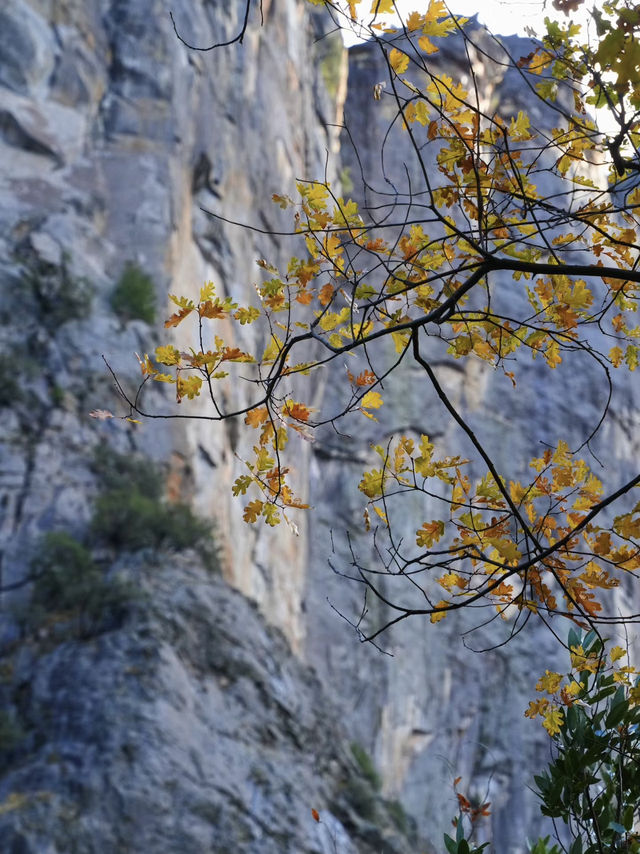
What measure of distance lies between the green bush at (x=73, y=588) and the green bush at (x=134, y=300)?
338 cm

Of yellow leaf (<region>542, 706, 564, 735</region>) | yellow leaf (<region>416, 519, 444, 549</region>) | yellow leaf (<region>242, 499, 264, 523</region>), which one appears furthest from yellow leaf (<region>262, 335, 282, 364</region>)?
yellow leaf (<region>542, 706, 564, 735</region>)

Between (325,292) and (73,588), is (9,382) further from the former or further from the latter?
(325,292)

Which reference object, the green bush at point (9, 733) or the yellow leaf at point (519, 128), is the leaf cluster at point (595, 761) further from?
the green bush at point (9, 733)

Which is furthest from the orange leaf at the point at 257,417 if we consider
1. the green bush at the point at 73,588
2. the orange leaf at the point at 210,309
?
the green bush at the point at 73,588

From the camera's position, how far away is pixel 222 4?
1573cm

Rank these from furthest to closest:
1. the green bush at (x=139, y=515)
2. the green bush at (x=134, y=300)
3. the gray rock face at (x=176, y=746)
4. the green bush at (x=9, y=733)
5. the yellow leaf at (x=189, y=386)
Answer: the green bush at (x=134, y=300), the green bush at (x=139, y=515), the green bush at (x=9, y=733), the gray rock face at (x=176, y=746), the yellow leaf at (x=189, y=386)

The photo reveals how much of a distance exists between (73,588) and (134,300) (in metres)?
4.28

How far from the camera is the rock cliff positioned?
7.88 meters

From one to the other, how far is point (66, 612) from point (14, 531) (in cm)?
127

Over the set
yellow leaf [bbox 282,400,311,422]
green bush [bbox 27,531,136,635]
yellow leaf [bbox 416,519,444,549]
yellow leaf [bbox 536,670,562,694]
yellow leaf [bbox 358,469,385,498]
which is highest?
green bush [bbox 27,531,136,635]

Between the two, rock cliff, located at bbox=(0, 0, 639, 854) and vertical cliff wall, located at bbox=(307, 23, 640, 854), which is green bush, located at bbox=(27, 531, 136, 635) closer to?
rock cliff, located at bbox=(0, 0, 639, 854)

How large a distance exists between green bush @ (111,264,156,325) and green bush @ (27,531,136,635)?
3384 millimetres

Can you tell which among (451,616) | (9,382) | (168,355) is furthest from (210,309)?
(451,616)

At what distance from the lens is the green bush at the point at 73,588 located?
8992 millimetres
